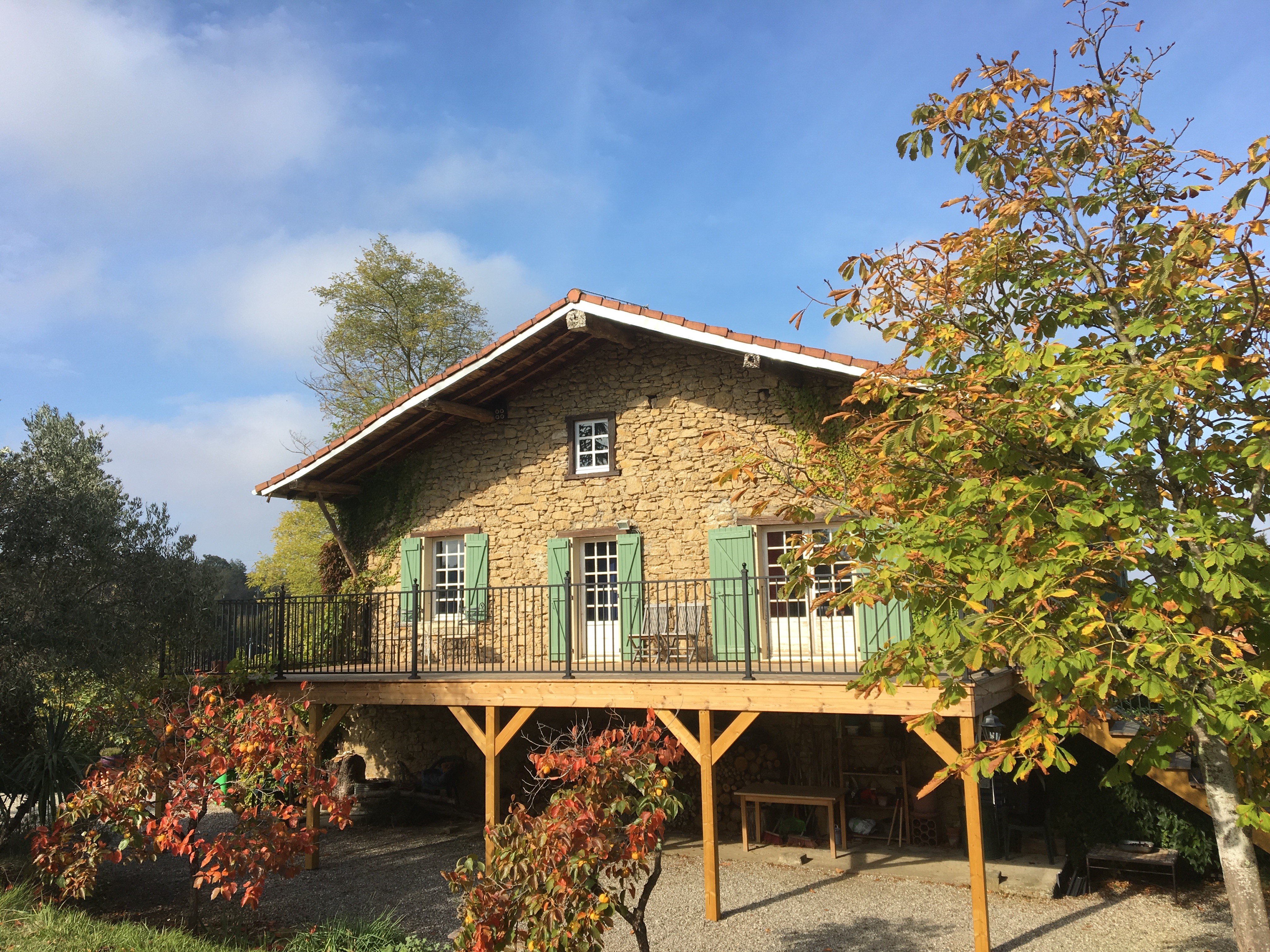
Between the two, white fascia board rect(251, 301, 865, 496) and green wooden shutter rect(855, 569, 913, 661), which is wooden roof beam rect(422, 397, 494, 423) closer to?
white fascia board rect(251, 301, 865, 496)

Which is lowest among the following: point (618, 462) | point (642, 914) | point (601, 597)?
point (642, 914)

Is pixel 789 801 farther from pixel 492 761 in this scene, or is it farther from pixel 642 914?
pixel 642 914

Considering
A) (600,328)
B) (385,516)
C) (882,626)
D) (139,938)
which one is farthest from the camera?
(385,516)

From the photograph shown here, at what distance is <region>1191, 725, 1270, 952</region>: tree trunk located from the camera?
461cm

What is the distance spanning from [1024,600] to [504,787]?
9910 millimetres

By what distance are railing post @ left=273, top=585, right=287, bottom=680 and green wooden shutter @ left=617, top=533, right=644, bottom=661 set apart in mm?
3962

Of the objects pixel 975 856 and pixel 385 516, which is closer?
pixel 975 856

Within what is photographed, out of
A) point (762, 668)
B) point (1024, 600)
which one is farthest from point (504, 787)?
point (1024, 600)

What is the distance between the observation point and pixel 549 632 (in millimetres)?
9453

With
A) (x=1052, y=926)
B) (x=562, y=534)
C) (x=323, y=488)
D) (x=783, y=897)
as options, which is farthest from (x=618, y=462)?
(x=1052, y=926)

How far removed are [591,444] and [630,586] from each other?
2.07 meters

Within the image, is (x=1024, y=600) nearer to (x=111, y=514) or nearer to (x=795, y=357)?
(x=795, y=357)

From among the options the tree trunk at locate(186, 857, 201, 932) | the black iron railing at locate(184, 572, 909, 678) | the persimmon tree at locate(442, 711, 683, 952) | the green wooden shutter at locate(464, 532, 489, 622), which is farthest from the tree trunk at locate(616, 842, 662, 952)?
the green wooden shutter at locate(464, 532, 489, 622)

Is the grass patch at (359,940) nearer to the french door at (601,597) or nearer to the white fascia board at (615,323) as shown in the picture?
the french door at (601,597)
